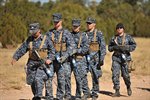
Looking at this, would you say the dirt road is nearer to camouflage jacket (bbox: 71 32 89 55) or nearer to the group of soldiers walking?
the group of soldiers walking

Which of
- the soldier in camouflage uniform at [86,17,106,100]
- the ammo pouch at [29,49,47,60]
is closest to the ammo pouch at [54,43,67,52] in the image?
the ammo pouch at [29,49,47,60]

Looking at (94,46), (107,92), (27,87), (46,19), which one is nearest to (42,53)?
(94,46)

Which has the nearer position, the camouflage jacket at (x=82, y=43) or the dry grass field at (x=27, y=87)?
the camouflage jacket at (x=82, y=43)

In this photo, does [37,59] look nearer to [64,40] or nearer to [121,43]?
[64,40]

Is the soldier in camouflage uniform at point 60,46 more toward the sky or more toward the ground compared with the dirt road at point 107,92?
more toward the sky

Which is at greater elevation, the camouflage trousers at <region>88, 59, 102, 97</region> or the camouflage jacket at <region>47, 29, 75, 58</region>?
the camouflage jacket at <region>47, 29, 75, 58</region>

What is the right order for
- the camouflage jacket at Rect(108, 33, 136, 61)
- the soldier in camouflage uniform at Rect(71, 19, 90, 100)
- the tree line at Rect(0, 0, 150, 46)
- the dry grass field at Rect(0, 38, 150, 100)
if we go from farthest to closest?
the tree line at Rect(0, 0, 150, 46)
the dry grass field at Rect(0, 38, 150, 100)
the camouflage jacket at Rect(108, 33, 136, 61)
the soldier in camouflage uniform at Rect(71, 19, 90, 100)

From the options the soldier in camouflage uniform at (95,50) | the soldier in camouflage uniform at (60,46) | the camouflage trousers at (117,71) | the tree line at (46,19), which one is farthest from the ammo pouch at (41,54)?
the tree line at (46,19)

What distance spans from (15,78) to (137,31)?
60.8 metres

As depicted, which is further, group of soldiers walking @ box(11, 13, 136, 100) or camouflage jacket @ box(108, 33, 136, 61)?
camouflage jacket @ box(108, 33, 136, 61)

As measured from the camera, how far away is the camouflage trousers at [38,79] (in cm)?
955

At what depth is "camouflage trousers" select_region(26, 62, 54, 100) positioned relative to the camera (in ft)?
31.3

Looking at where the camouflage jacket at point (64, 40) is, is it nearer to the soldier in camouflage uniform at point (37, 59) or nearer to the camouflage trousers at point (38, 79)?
the soldier in camouflage uniform at point (37, 59)

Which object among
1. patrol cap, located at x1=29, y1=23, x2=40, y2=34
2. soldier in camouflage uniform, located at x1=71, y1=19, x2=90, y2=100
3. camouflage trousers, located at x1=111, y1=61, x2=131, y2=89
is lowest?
camouflage trousers, located at x1=111, y1=61, x2=131, y2=89
